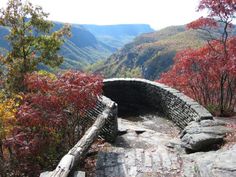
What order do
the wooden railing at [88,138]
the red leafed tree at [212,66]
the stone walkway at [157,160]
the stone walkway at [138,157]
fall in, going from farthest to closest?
the red leafed tree at [212,66], the stone walkway at [138,157], the stone walkway at [157,160], the wooden railing at [88,138]

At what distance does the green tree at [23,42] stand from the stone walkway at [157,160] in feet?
22.1

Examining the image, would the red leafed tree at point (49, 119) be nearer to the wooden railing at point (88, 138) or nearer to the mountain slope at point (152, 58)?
the wooden railing at point (88, 138)

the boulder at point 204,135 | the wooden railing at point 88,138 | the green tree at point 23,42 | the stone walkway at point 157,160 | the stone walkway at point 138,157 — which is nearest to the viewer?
the wooden railing at point 88,138

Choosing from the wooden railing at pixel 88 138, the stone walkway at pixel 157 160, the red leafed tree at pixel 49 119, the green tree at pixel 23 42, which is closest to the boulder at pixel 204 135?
the stone walkway at pixel 157 160

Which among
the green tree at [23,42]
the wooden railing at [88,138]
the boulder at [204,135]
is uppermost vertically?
the green tree at [23,42]

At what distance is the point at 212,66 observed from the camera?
1262 centimetres

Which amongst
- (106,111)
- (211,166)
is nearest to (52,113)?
(106,111)

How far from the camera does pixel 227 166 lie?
6395 mm

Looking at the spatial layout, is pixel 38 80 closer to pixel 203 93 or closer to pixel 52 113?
pixel 52 113

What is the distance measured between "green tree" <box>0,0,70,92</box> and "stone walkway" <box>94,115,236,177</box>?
22.1 feet

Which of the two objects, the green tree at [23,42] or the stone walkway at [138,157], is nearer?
the stone walkway at [138,157]

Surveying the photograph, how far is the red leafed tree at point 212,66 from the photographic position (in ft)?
38.7

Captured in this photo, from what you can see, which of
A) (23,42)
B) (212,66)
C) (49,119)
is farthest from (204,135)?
(23,42)

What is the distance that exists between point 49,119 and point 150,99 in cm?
730
